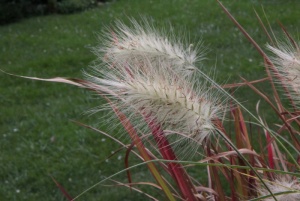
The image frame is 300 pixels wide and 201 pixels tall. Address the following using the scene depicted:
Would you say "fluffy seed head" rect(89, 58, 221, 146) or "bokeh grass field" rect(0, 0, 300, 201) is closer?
"fluffy seed head" rect(89, 58, 221, 146)

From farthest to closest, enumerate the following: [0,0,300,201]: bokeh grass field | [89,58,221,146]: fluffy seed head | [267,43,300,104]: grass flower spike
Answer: [0,0,300,201]: bokeh grass field
[267,43,300,104]: grass flower spike
[89,58,221,146]: fluffy seed head

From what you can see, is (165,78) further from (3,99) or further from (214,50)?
(214,50)

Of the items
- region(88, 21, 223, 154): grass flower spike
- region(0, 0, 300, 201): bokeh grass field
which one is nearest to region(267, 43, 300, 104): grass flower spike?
region(88, 21, 223, 154): grass flower spike

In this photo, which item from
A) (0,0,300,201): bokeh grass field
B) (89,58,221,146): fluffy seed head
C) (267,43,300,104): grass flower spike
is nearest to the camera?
(89,58,221,146): fluffy seed head

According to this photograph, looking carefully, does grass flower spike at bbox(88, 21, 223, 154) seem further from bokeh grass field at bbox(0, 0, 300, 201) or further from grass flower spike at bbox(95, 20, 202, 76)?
bokeh grass field at bbox(0, 0, 300, 201)

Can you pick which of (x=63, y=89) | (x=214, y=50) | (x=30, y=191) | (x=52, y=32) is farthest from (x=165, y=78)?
(x=52, y=32)

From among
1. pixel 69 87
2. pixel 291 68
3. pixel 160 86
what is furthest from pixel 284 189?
pixel 69 87

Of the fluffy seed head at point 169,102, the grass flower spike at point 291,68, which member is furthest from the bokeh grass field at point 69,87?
the fluffy seed head at point 169,102

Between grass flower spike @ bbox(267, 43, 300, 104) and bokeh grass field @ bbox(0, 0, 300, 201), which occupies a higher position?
grass flower spike @ bbox(267, 43, 300, 104)
